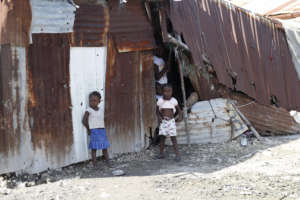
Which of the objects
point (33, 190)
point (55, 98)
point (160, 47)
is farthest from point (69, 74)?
point (160, 47)

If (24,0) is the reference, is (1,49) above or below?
below

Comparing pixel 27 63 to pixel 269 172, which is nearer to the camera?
pixel 27 63

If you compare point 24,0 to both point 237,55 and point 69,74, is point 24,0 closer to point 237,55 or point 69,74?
point 69,74

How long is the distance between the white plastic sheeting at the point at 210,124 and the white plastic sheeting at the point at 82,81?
1.99m

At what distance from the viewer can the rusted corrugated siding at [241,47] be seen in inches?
278

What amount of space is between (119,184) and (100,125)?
108 centimetres

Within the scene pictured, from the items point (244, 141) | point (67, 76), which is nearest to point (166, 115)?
point (244, 141)

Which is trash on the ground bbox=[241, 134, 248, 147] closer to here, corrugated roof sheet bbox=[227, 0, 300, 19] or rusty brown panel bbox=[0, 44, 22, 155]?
rusty brown panel bbox=[0, 44, 22, 155]

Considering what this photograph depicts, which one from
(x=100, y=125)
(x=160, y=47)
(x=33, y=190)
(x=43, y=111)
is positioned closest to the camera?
(x=33, y=190)

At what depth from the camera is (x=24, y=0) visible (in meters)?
4.74

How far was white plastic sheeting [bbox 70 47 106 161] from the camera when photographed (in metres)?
5.43

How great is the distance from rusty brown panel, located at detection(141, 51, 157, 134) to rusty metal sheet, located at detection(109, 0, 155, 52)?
220 millimetres

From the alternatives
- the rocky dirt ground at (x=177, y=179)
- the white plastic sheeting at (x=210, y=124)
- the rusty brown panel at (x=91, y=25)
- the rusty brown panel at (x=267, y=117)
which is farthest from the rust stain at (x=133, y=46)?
the rusty brown panel at (x=267, y=117)

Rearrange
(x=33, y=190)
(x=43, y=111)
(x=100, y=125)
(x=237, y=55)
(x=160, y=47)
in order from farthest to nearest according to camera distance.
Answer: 1. (x=237, y=55)
2. (x=160, y=47)
3. (x=100, y=125)
4. (x=43, y=111)
5. (x=33, y=190)
